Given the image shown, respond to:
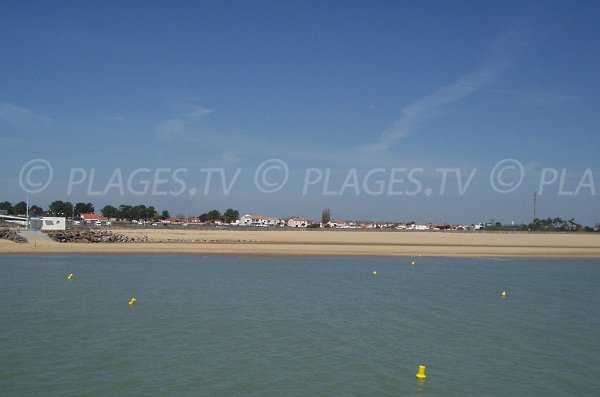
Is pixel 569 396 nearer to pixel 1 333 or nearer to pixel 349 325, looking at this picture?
pixel 349 325

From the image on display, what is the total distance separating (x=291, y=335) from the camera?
14891mm

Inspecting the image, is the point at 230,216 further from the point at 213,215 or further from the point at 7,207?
the point at 7,207

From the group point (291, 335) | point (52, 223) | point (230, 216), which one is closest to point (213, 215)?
point (230, 216)

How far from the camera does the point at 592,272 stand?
1366 inches

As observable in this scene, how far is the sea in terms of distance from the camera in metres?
10.9

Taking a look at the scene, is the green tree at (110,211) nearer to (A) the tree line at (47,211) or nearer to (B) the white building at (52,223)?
(A) the tree line at (47,211)

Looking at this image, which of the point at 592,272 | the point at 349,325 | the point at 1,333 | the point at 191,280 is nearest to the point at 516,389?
the point at 349,325

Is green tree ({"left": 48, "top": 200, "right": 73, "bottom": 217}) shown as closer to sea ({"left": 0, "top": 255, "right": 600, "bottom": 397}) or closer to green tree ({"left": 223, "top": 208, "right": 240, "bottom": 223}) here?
green tree ({"left": 223, "top": 208, "right": 240, "bottom": 223})

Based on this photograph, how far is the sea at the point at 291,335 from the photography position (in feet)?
35.9

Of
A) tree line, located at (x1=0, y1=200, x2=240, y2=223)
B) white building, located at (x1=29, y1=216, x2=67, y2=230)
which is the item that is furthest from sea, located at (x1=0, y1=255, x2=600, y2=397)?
tree line, located at (x1=0, y1=200, x2=240, y2=223)

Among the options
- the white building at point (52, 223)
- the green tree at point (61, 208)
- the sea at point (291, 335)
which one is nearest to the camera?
the sea at point (291, 335)

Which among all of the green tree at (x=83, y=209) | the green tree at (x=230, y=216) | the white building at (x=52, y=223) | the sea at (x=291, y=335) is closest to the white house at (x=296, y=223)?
the green tree at (x=230, y=216)

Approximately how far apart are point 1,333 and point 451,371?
11.6 metres

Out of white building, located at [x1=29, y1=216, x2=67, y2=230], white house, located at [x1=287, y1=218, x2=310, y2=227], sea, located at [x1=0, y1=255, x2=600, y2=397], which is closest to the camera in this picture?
sea, located at [x1=0, y1=255, x2=600, y2=397]
